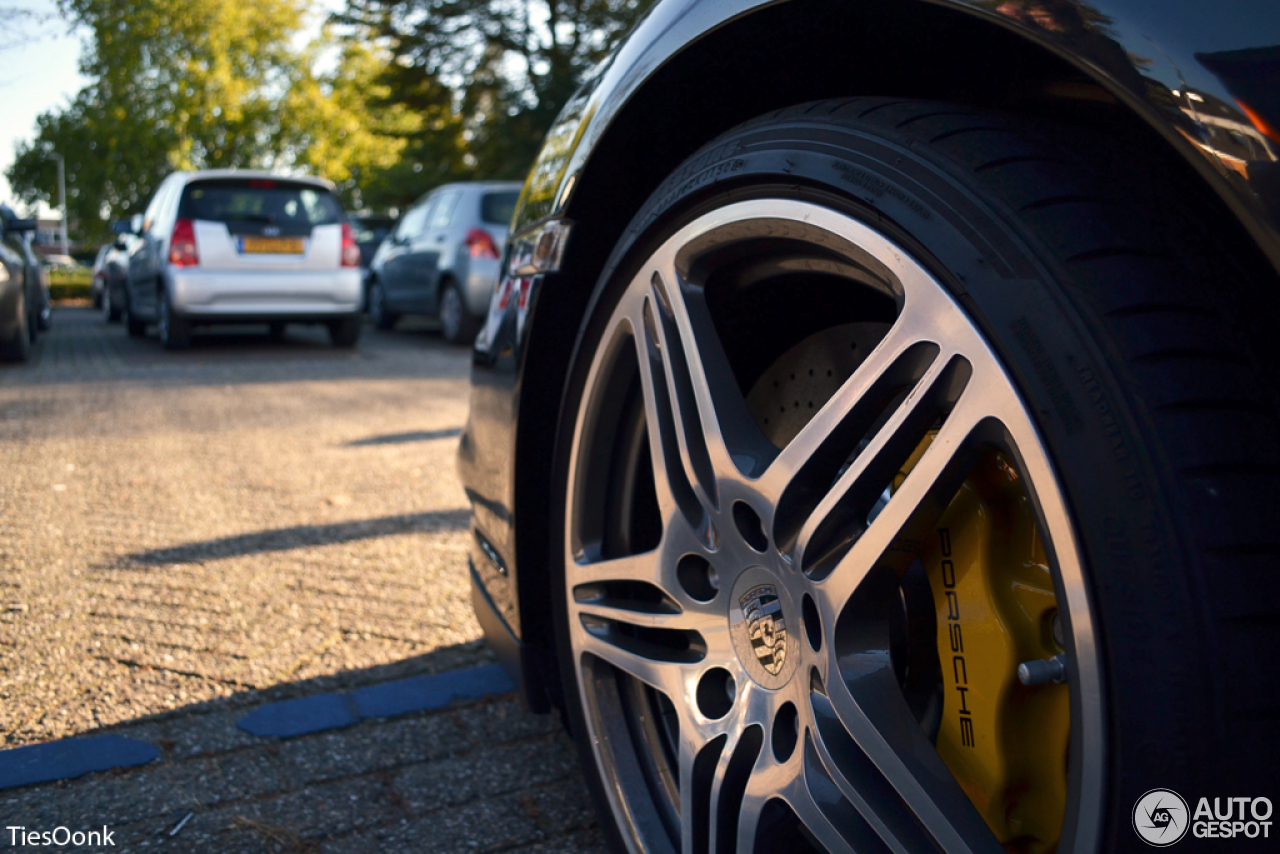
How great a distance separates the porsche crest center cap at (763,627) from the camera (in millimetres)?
1212

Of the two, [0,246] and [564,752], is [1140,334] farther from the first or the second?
[0,246]

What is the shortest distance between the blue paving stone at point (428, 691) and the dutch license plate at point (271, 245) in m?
8.37

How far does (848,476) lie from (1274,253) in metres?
0.47

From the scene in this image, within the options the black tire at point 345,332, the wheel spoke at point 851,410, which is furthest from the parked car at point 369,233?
the wheel spoke at point 851,410

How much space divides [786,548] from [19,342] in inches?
383

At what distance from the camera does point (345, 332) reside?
1102 centimetres

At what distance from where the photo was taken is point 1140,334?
87 cm

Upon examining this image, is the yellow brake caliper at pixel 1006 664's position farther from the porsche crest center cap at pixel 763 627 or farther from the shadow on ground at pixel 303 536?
the shadow on ground at pixel 303 536

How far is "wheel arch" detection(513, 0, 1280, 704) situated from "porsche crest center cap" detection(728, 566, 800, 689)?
1.79ft

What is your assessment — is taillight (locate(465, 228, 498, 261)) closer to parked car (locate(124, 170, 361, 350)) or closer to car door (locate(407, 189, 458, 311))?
car door (locate(407, 189, 458, 311))

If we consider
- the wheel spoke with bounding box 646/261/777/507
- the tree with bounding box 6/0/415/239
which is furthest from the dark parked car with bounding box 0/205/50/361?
the tree with bounding box 6/0/415/239

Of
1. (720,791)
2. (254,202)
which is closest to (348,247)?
(254,202)

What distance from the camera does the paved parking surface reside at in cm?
187

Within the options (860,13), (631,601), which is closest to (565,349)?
(631,601)
